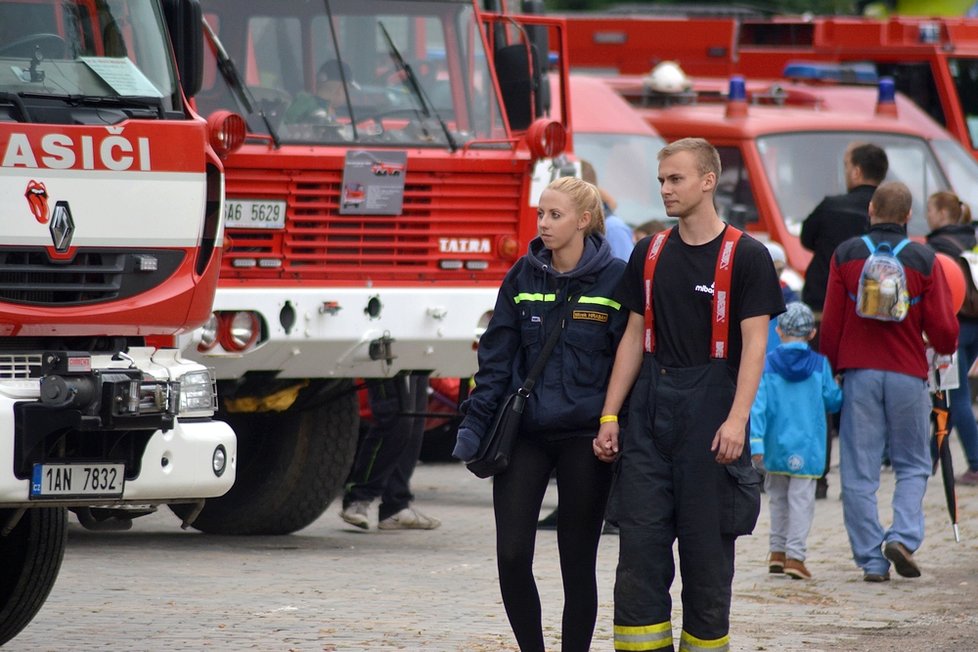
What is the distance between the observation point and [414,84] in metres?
10.4

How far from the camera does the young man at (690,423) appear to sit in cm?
625

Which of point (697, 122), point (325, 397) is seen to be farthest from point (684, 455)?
point (697, 122)

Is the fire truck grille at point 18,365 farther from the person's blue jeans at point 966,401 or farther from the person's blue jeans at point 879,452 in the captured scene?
the person's blue jeans at point 966,401

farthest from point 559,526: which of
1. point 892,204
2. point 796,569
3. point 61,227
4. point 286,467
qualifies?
point 286,467

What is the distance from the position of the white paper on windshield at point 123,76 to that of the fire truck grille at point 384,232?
7.20 feet

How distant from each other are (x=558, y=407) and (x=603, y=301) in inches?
16.0

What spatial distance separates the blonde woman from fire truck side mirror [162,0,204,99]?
183 centimetres

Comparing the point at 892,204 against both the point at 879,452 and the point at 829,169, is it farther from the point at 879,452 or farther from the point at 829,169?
the point at 829,169

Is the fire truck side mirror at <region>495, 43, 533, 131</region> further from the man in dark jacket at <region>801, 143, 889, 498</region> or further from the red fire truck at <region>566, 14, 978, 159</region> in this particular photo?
the red fire truck at <region>566, 14, 978, 159</region>

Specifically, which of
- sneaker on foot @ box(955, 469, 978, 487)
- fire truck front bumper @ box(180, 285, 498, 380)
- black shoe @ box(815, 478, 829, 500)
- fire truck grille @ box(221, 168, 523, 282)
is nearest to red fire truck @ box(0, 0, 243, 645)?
fire truck front bumper @ box(180, 285, 498, 380)

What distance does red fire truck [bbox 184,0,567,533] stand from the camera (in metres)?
9.71

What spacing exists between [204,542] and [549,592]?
247 cm

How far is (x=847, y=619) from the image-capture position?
8.41m

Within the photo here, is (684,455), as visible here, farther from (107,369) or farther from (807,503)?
(807,503)
